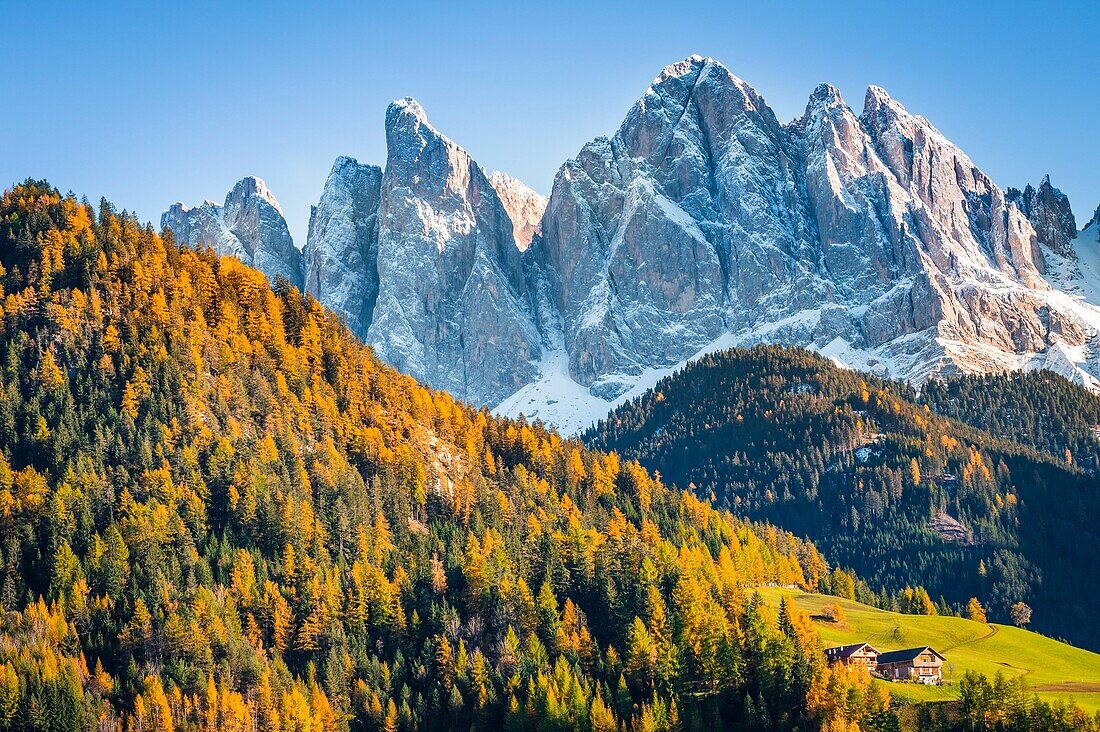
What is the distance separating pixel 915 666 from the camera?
440 feet

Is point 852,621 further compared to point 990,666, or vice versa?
point 852,621

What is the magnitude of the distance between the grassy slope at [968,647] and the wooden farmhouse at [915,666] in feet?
5.52

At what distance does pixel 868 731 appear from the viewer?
118688 mm

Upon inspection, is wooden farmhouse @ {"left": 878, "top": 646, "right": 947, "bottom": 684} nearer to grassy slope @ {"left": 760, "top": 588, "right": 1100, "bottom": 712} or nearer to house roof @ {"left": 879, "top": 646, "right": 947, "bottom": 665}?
house roof @ {"left": 879, "top": 646, "right": 947, "bottom": 665}

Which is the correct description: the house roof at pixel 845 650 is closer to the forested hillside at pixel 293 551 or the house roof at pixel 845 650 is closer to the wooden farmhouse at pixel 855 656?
the wooden farmhouse at pixel 855 656

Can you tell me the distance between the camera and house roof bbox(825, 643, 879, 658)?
13700cm

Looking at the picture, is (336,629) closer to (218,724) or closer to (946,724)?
(218,724)

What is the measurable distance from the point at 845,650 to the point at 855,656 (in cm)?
198

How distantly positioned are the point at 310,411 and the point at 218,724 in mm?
58001

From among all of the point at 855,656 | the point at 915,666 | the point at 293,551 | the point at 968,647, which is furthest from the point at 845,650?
the point at 293,551

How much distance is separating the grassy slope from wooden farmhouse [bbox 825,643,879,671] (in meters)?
5.44

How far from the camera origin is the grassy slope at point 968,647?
13375 centimetres

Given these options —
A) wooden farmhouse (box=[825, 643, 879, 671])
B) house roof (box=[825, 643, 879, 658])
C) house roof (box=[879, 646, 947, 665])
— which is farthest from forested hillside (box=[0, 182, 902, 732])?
house roof (box=[879, 646, 947, 665])

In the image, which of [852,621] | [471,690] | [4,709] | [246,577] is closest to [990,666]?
[852,621]
